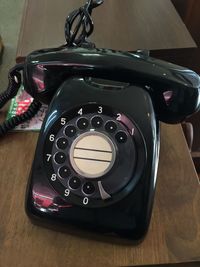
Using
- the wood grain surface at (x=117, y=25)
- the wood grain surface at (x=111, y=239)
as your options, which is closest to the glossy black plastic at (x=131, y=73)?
the wood grain surface at (x=111, y=239)

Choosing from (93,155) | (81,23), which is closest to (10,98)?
(81,23)

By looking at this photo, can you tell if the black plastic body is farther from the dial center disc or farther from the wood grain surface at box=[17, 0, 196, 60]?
the wood grain surface at box=[17, 0, 196, 60]

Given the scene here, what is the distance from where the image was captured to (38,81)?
1.62 ft

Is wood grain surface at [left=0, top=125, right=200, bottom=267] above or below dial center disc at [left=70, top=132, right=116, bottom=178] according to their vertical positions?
below

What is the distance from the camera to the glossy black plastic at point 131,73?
45cm

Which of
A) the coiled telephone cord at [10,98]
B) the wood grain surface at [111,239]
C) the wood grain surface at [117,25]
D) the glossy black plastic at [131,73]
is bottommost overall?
the wood grain surface at [111,239]

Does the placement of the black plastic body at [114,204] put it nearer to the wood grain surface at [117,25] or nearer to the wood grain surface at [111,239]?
the wood grain surface at [111,239]

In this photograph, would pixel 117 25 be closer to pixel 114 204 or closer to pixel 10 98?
pixel 10 98

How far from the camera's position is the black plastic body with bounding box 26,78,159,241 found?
411 mm

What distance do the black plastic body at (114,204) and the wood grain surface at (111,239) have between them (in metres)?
0.03

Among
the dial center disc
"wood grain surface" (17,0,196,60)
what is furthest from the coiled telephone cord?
the dial center disc

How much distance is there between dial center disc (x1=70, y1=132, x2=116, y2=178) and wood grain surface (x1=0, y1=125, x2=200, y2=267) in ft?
0.29

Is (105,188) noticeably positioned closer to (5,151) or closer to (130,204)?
(130,204)

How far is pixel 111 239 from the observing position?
0.43m
